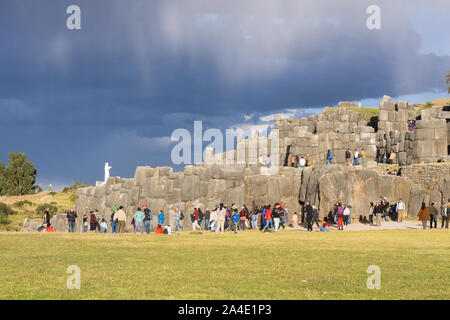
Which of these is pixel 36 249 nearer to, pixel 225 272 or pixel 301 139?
pixel 225 272

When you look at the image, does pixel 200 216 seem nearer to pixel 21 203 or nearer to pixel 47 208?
pixel 47 208

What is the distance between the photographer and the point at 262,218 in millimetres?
30250

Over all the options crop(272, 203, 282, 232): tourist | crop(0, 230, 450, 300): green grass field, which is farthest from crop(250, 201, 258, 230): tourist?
crop(0, 230, 450, 300): green grass field

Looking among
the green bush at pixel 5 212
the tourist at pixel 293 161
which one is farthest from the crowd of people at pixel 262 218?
the green bush at pixel 5 212

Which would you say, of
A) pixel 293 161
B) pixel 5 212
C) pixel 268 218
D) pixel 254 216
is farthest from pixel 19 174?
pixel 268 218

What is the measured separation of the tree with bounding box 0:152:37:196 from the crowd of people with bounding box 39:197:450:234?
52.6 m

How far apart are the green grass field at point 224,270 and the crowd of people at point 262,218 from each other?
28.0 ft

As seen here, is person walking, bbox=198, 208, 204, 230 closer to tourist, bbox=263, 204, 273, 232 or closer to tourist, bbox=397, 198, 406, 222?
tourist, bbox=263, 204, 273, 232

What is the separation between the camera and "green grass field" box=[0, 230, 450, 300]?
961 centimetres

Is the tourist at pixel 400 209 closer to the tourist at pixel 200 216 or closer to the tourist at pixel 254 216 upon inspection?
the tourist at pixel 254 216

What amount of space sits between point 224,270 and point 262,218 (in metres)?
18.0

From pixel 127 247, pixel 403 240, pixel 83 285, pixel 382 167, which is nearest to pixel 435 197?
pixel 382 167
